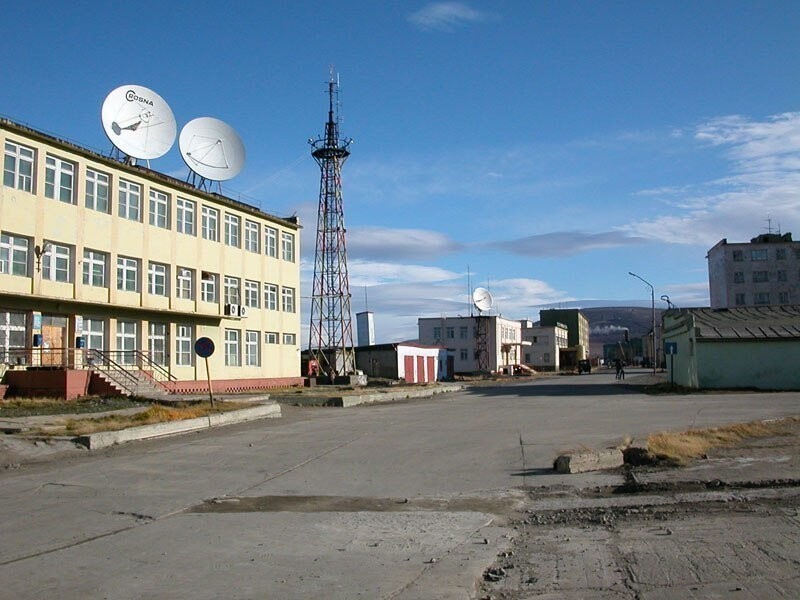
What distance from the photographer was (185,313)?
40062 millimetres

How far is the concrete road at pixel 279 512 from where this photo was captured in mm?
6902

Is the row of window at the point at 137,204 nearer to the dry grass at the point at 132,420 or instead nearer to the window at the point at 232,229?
the window at the point at 232,229

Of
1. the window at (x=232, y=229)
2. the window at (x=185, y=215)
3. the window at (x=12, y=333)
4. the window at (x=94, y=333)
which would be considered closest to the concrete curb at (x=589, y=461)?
the window at (x=12, y=333)

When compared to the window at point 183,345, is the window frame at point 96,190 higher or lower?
higher

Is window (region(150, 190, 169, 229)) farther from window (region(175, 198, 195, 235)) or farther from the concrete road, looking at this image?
the concrete road

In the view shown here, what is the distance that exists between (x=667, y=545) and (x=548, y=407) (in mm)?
22513

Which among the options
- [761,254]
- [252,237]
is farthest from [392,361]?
[761,254]

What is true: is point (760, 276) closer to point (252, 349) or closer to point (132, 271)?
point (252, 349)

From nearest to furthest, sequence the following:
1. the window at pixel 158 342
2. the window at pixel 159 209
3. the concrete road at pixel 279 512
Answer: the concrete road at pixel 279 512 → the window at pixel 158 342 → the window at pixel 159 209

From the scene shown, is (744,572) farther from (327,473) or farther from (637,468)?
(327,473)

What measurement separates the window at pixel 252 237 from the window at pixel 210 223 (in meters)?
2.78

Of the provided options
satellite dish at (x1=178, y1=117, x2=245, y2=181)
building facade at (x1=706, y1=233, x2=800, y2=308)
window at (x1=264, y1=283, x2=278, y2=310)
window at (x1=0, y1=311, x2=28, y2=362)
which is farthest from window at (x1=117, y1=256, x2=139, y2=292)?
building facade at (x1=706, y1=233, x2=800, y2=308)

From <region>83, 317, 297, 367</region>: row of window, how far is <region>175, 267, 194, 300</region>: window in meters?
1.59

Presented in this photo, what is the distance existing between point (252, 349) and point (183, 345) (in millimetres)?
6878
